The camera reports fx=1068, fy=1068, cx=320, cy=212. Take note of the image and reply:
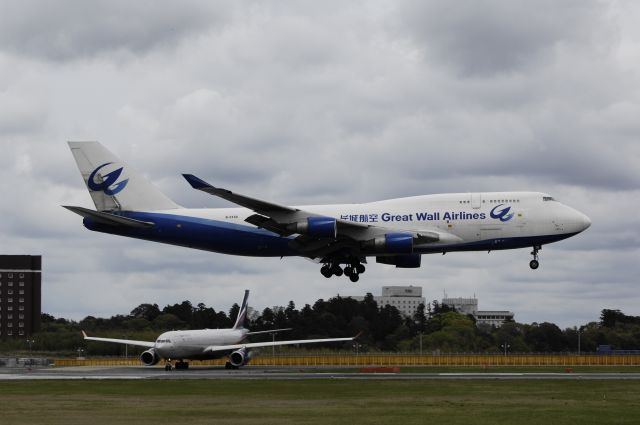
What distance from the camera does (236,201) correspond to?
216 feet

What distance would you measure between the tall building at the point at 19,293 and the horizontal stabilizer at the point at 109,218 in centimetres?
11673

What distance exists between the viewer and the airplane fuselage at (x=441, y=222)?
221 feet

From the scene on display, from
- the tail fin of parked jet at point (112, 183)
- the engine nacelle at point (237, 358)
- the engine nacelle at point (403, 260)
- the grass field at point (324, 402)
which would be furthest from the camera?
the engine nacelle at point (237, 358)

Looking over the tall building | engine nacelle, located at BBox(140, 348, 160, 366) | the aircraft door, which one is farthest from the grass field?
the tall building

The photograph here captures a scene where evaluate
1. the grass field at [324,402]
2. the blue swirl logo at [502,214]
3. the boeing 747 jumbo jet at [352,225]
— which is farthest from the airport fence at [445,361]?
the grass field at [324,402]

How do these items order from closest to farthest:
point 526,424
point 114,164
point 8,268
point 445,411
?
point 526,424 → point 445,411 → point 114,164 → point 8,268

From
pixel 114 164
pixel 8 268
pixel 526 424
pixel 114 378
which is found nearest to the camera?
pixel 526 424

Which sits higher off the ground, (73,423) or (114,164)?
(114,164)

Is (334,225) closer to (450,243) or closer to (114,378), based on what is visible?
(450,243)

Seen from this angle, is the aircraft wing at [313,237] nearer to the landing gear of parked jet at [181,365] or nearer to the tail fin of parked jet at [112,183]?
the tail fin of parked jet at [112,183]

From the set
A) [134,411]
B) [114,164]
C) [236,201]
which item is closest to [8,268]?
[114,164]

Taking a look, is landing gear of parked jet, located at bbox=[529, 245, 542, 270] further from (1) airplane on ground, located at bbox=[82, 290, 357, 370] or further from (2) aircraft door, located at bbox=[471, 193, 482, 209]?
(1) airplane on ground, located at bbox=[82, 290, 357, 370]

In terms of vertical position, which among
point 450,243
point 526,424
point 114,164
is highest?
point 114,164

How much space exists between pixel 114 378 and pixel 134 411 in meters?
26.9
